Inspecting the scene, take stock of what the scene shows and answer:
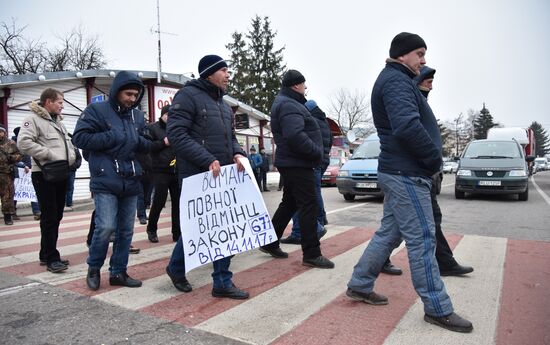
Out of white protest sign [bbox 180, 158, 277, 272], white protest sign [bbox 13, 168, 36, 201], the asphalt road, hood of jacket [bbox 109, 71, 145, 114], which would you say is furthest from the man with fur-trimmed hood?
white protest sign [bbox 13, 168, 36, 201]

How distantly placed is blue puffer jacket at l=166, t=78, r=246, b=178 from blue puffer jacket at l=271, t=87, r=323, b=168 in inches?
34.2

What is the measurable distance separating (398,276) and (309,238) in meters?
0.97

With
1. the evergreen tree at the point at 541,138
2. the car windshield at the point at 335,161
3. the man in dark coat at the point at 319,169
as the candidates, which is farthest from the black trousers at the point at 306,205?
the evergreen tree at the point at 541,138

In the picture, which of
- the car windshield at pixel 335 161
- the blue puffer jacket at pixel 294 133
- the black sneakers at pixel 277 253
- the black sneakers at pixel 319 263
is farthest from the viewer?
the car windshield at pixel 335 161

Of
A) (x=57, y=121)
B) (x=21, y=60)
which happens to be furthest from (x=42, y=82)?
(x=21, y=60)

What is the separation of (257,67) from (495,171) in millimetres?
39373

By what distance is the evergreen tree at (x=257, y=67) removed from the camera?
4638 cm

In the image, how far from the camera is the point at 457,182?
40.6ft

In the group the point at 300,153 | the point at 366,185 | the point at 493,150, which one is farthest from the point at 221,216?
the point at 493,150

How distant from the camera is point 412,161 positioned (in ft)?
Result: 10.1

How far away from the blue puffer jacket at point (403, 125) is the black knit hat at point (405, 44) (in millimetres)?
81

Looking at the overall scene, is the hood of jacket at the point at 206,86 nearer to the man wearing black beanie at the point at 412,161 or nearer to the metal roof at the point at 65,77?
the man wearing black beanie at the point at 412,161

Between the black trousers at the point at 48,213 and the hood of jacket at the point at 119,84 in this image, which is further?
the black trousers at the point at 48,213

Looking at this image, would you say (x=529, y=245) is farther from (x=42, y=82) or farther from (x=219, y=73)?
(x=42, y=82)
